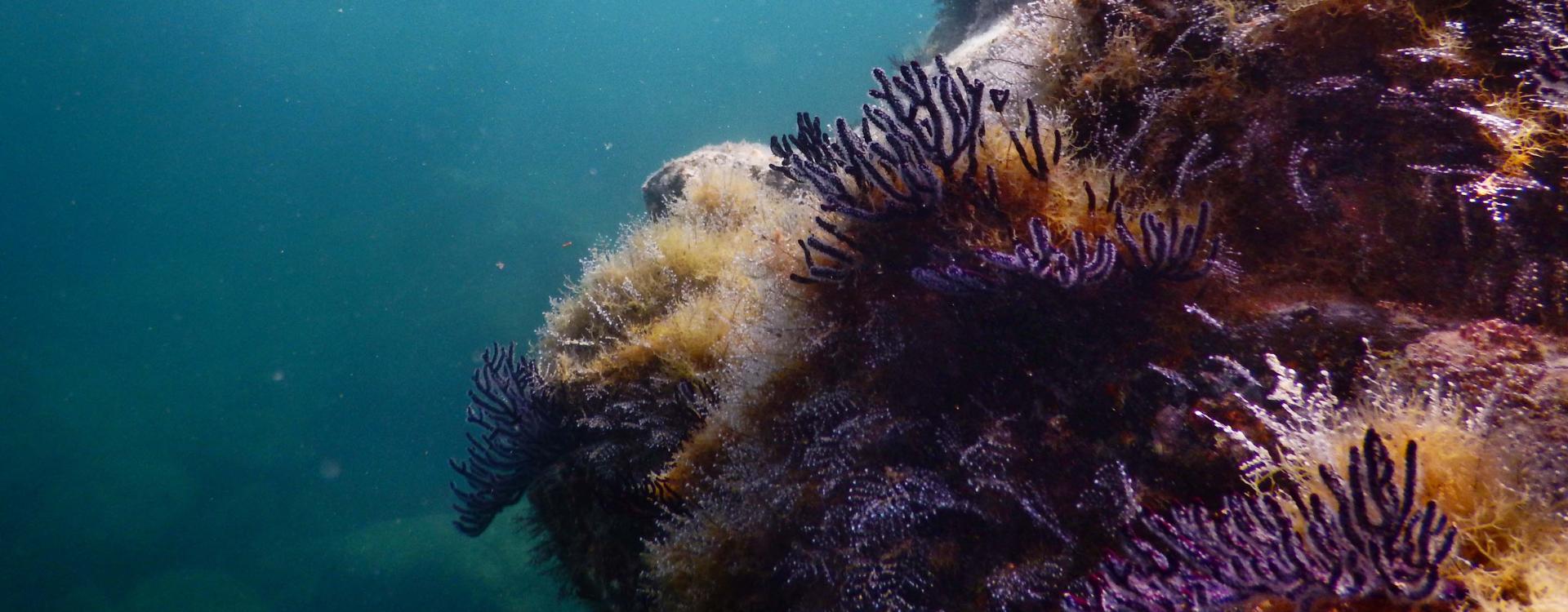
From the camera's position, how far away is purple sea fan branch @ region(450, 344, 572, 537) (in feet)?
16.4

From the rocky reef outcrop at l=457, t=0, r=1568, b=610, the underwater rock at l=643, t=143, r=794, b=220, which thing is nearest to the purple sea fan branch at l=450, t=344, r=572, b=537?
the rocky reef outcrop at l=457, t=0, r=1568, b=610

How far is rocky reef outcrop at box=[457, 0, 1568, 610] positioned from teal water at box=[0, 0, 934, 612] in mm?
16101

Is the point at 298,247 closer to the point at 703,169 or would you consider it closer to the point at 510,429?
the point at 703,169

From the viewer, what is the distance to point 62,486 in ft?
89.2

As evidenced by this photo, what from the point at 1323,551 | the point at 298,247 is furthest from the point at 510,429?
the point at 298,247

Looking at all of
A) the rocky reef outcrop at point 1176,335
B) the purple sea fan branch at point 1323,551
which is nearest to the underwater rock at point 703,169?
the rocky reef outcrop at point 1176,335

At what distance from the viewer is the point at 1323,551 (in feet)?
4.96

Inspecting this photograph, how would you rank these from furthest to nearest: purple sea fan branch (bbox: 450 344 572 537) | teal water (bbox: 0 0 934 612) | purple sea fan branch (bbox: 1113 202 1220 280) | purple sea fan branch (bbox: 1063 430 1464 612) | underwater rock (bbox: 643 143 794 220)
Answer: teal water (bbox: 0 0 934 612) < underwater rock (bbox: 643 143 794 220) < purple sea fan branch (bbox: 450 344 572 537) < purple sea fan branch (bbox: 1113 202 1220 280) < purple sea fan branch (bbox: 1063 430 1464 612)

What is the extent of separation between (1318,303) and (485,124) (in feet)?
216

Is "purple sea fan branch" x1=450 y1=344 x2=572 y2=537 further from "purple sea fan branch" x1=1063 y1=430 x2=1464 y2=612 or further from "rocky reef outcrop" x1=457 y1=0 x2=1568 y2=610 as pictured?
"purple sea fan branch" x1=1063 y1=430 x2=1464 y2=612

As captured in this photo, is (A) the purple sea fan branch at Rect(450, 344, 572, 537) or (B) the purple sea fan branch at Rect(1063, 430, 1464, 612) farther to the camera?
(A) the purple sea fan branch at Rect(450, 344, 572, 537)

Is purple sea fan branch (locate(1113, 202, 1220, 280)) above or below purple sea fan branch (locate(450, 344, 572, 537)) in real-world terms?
below

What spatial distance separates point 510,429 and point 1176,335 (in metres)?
4.53

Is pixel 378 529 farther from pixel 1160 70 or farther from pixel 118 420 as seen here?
pixel 1160 70
